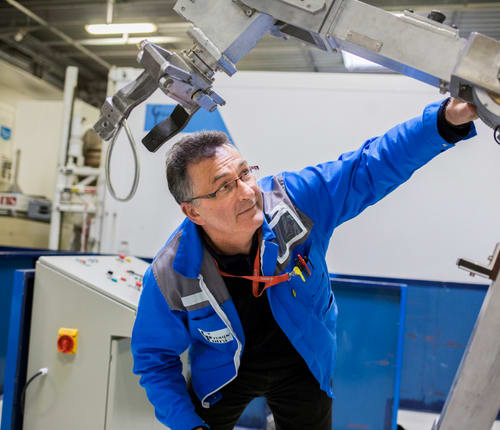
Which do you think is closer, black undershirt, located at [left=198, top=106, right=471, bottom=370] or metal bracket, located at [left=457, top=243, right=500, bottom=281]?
metal bracket, located at [left=457, top=243, right=500, bottom=281]

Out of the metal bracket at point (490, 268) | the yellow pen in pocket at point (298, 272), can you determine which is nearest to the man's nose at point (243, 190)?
the yellow pen in pocket at point (298, 272)

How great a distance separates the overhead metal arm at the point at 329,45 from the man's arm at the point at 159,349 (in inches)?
23.0

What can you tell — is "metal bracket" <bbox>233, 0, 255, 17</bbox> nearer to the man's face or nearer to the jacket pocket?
the man's face

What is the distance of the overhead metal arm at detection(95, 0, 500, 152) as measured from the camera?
0.76 m

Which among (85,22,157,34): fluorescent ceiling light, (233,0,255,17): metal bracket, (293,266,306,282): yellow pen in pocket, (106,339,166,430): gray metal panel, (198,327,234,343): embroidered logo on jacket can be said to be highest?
(85,22,157,34): fluorescent ceiling light

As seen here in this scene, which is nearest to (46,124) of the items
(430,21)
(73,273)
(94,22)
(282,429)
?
(94,22)

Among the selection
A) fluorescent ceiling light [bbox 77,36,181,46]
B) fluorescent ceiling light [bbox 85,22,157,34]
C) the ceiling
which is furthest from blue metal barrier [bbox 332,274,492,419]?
fluorescent ceiling light [bbox 77,36,181,46]

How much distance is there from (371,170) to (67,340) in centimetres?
132

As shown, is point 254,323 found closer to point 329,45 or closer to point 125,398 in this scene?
point 125,398

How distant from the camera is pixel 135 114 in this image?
317 cm

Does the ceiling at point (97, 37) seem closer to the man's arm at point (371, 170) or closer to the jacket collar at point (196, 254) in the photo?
the man's arm at point (371, 170)

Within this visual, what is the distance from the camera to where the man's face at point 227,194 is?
1.30 meters

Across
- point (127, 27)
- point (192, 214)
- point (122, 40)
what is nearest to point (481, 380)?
point (192, 214)

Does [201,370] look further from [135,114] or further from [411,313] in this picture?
[135,114]
